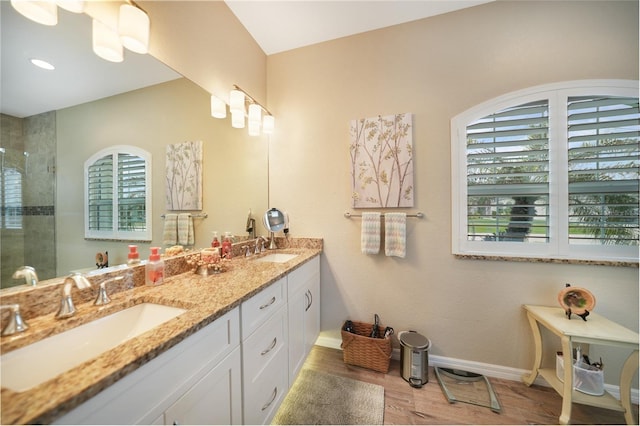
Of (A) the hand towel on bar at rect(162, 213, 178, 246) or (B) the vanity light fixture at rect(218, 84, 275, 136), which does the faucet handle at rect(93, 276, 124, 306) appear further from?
(B) the vanity light fixture at rect(218, 84, 275, 136)

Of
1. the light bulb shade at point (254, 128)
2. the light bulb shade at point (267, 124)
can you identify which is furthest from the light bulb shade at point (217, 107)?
the light bulb shade at point (267, 124)

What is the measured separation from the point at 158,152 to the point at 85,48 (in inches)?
18.8

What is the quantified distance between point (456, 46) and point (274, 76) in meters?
1.57

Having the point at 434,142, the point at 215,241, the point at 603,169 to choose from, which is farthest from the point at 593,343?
the point at 215,241

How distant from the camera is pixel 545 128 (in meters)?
1.55

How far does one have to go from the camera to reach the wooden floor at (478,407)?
4.29 feet

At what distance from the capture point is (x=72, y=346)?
710 millimetres

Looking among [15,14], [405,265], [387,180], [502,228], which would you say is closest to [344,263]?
[405,265]

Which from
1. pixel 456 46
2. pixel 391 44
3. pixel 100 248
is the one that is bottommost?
pixel 100 248

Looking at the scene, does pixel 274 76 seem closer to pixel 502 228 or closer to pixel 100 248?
pixel 100 248

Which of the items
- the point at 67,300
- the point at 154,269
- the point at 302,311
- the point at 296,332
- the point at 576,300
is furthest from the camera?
the point at 302,311

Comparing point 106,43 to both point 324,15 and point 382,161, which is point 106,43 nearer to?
point 324,15

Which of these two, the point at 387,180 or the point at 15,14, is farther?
the point at 387,180

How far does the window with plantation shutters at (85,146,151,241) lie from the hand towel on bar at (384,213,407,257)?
1.57 metres
